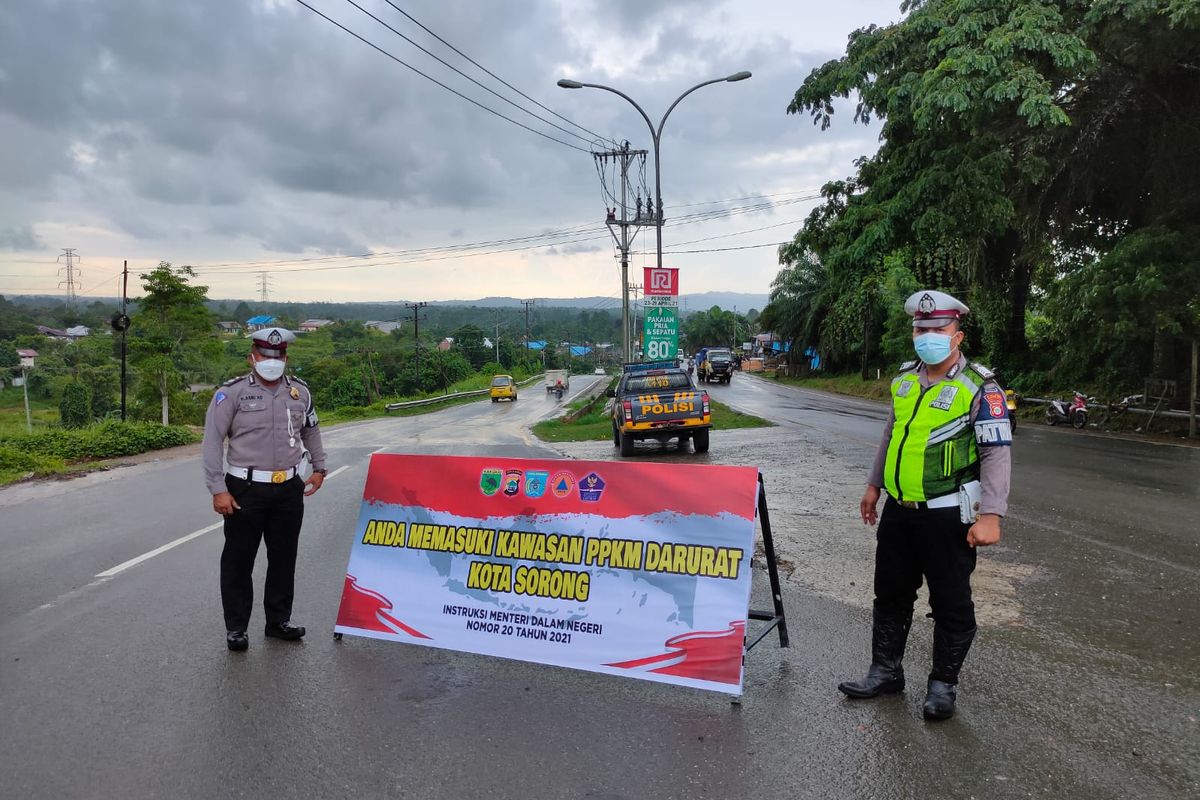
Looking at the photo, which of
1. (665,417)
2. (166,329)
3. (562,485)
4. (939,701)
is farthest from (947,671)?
(166,329)

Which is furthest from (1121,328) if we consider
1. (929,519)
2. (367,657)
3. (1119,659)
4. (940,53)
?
(367,657)

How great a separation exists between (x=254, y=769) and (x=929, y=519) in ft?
10.3

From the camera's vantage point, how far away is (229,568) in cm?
480

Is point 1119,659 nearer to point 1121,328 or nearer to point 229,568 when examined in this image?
point 229,568

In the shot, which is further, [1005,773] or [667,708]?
[667,708]

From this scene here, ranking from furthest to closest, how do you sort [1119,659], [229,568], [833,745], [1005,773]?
1. [229,568]
2. [1119,659]
3. [833,745]
4. [1005,773]

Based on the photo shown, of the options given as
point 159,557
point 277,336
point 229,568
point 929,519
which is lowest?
point 159,557

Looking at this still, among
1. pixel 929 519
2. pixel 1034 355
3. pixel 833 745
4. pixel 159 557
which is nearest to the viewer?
pixel 833 745

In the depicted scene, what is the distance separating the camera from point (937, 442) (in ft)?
12.2

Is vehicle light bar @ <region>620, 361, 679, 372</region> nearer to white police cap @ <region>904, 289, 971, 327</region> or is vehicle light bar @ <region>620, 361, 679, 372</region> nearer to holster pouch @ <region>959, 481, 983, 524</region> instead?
white police cap @ <region>904, 289, 971, 327</region>

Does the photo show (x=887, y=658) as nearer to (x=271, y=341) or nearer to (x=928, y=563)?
(x=928, y=563)

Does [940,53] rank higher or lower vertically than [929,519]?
higher

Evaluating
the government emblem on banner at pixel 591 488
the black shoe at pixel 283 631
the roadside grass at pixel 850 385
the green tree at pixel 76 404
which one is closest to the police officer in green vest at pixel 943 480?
the government emblem on banner at pixel 591 488

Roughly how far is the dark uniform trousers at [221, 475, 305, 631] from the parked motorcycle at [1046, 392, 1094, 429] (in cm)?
2010
